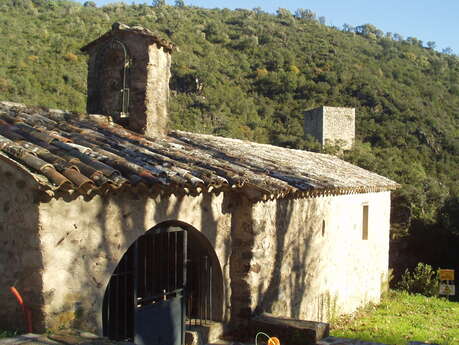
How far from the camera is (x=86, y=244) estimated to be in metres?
4.17

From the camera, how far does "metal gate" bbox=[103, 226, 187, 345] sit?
5.23m

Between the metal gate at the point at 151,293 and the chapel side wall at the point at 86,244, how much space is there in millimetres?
455

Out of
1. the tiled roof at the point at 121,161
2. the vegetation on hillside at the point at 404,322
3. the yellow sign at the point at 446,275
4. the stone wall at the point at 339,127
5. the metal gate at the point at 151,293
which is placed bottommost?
the vegetation on hillside at the point at 404,322

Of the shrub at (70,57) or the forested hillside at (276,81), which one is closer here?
the forested hillside at (276,81)

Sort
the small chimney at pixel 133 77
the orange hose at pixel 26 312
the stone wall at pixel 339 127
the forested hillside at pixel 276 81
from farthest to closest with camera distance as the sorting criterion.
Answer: the stone wall at pixel 339 127, the forested hillside at pixel 276 81, the small chimney at pixel 133 77, the orange hose at pixel 26 312

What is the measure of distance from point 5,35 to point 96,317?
1136 inches

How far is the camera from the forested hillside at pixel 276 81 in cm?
2377

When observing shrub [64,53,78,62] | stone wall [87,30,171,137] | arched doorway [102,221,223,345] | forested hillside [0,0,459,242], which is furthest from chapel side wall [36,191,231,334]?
shrub [64,53,78,62]

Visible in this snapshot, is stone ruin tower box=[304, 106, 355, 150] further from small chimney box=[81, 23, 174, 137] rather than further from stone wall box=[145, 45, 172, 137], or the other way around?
small chimney box=[81, 23, 174, 137]

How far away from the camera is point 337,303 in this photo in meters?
9.12

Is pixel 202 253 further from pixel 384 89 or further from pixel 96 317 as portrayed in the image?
pixel 384 89

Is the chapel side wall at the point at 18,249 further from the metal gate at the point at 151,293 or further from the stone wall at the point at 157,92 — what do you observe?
the stone wall at the point at 157,92

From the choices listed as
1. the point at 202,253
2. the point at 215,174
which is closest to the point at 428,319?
the point at 202,253

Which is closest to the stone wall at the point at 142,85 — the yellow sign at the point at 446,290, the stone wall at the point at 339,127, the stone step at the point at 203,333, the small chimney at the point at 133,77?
the small chimney at the point at 133,77
